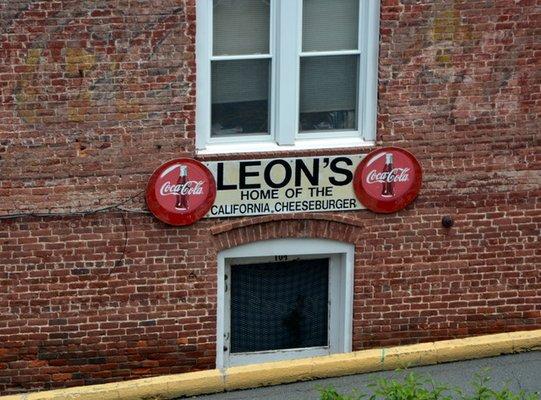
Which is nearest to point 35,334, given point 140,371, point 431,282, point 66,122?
point 140,371

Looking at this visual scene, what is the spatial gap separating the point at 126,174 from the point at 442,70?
12.0 ft

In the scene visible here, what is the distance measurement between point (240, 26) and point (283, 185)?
181 cm

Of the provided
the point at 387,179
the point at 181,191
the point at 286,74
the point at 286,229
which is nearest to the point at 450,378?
the point at 387,179

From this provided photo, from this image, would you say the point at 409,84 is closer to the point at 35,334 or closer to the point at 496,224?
the point at 496,224

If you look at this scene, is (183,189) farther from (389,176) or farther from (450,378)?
(450,378)

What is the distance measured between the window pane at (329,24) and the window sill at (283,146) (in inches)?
40.6

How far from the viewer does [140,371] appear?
14.5 m

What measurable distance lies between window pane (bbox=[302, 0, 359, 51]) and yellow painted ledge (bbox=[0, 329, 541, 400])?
3.49 meters

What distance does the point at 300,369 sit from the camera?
14.3 metres

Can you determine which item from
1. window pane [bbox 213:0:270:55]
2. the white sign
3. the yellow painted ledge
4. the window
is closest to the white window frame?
the white sign

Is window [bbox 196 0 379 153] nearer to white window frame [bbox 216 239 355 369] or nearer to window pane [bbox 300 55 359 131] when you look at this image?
window pane [bbox 300 55 359 131]

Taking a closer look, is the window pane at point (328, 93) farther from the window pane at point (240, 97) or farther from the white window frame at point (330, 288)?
the white window frame at point (330, 288)

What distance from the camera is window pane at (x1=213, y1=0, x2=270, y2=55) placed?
13.9 metres

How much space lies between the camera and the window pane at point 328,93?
14.3 metres
